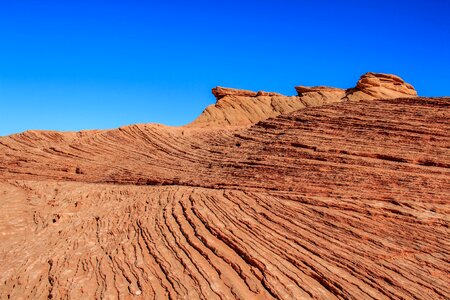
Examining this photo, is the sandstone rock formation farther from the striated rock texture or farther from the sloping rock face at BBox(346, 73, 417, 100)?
the sloping rock face at BBox(346, 73, 417, 100)

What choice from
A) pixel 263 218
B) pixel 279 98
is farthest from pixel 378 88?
pixel 263 218

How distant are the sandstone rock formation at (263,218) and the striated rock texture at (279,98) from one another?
3032 cm

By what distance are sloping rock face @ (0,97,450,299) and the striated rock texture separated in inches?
1189

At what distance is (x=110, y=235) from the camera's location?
37.9 feet

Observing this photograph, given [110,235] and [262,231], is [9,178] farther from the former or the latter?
[262,231]

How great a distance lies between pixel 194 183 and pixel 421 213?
24.1 ft

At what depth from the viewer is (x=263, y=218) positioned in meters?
10.9

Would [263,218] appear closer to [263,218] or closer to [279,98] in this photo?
[263,218]

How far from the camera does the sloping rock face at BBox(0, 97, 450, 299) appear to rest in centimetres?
845

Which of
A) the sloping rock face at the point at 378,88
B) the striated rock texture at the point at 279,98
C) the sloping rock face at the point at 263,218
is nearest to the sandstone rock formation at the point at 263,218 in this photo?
the sloping rock face at the point at 263,218

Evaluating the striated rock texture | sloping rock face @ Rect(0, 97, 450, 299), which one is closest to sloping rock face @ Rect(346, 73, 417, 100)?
the striated rock texture

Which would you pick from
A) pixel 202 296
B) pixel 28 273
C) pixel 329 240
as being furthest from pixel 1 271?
pixel 329 240

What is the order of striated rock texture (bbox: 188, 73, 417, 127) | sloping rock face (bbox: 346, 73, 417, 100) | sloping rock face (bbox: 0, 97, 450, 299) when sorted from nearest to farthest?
sloping rock face (bbox: 0, 97, 450, 299) → sloping rock face (bbox: 346, 73, 417, 100) → striated rock texture (bbox: 188, 73, 417, 127)

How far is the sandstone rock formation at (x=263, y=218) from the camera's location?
8.45 meters
